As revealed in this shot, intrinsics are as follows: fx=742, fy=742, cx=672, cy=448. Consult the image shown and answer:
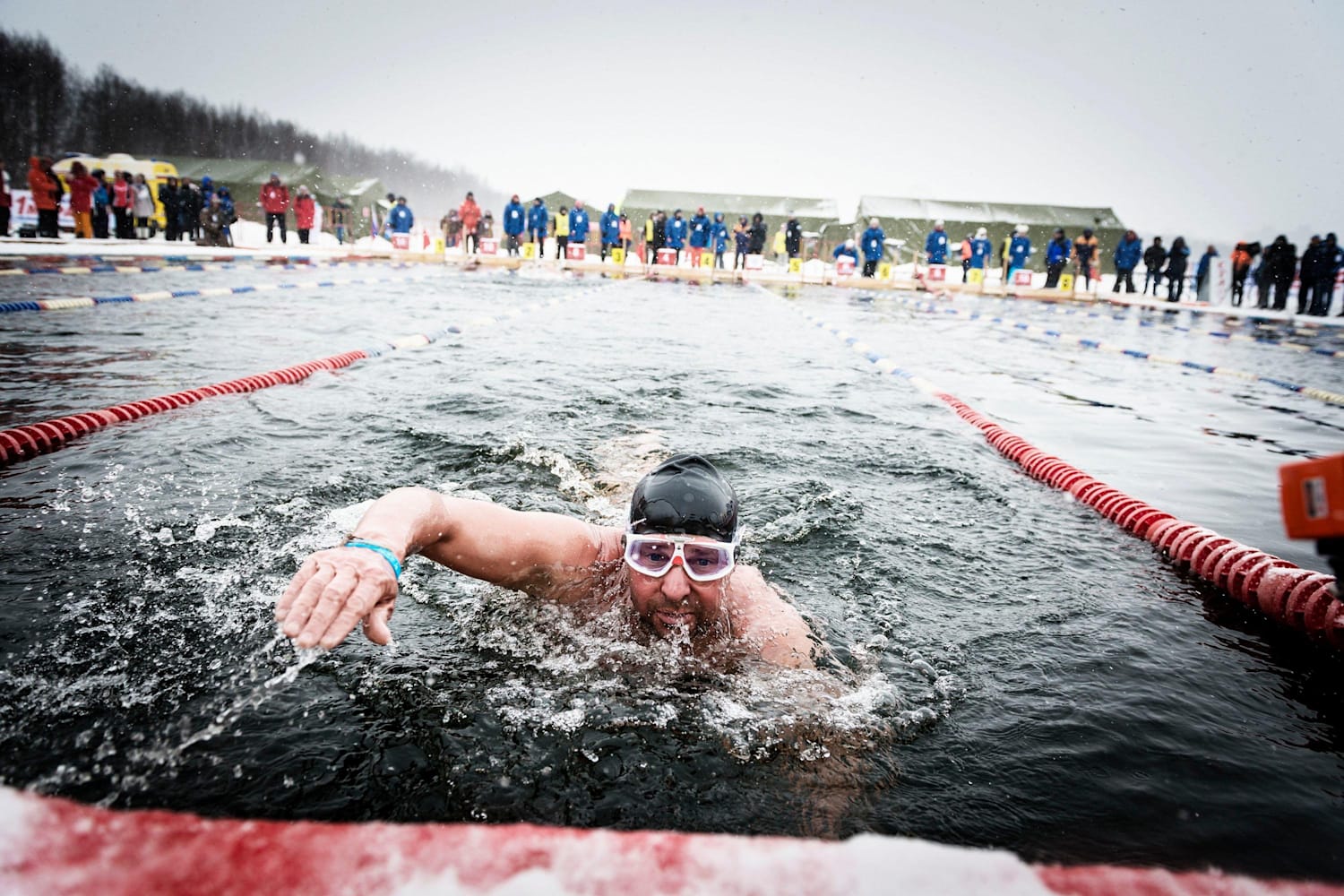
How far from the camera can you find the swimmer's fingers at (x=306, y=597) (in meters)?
1.70

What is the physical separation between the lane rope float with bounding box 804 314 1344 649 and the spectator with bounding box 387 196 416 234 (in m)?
25.2

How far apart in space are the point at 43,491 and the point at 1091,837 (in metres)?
4.71

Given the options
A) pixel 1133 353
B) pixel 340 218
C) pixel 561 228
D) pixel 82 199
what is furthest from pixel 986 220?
pixel 82 199

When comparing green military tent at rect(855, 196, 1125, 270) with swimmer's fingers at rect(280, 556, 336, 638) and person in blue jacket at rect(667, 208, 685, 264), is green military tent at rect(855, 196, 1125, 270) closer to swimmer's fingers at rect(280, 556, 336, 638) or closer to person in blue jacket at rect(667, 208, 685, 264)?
person in blue jacket at rect(667, 208, 685, 264)

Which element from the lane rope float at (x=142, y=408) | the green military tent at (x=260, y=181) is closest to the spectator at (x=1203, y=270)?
the lane rope float at (x=142, y=408)

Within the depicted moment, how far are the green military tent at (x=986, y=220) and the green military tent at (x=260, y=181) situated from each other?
27.0 meters

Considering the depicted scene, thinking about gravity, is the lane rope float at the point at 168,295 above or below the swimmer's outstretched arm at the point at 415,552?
above

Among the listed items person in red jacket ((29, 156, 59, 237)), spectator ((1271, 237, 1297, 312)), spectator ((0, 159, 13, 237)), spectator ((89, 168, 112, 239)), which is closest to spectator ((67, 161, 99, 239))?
spectator ((89, 168, 112, 239))

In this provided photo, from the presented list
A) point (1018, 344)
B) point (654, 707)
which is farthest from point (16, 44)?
point (654, 707)

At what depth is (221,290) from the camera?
12531 mm

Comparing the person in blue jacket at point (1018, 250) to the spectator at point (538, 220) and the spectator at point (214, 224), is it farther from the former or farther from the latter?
the spectator at point (214, 224)

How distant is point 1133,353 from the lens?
40.0 ft

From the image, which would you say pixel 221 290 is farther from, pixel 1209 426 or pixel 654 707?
pixel 1209 426

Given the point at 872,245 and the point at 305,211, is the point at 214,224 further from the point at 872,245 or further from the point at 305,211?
the point at 872,245
